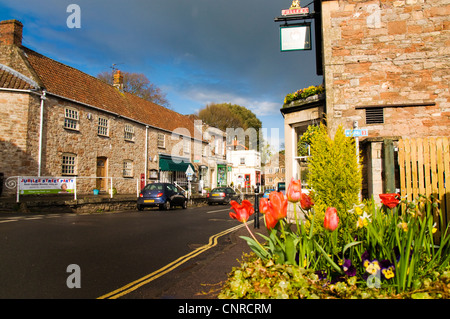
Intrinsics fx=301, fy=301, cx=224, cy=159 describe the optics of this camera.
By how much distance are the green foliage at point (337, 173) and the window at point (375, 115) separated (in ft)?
14.3

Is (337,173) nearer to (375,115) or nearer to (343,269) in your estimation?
(343,269)

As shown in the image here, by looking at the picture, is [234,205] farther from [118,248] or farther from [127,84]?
[127,84]

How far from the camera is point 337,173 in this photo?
173 inches

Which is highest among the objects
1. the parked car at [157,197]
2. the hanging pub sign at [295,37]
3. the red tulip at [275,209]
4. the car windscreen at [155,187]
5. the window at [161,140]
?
the hanging pub sign at [295,37]

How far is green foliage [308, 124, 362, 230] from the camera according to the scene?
4406mm

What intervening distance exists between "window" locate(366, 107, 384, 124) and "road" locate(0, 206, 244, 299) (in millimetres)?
5398

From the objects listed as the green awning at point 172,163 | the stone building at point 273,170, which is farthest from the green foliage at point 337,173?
the stone building at point 273,170

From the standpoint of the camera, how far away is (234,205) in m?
2.97

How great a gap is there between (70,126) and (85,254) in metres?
14.0

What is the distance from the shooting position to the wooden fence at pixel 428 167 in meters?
5.27

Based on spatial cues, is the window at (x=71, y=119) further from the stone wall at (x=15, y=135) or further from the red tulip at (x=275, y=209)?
the red tulip at (x=275, y=209)

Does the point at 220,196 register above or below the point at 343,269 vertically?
below

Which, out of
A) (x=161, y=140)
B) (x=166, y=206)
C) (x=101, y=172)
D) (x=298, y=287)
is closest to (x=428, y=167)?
(x=298, y=287)

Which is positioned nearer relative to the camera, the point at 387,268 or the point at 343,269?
the point at 387,268
